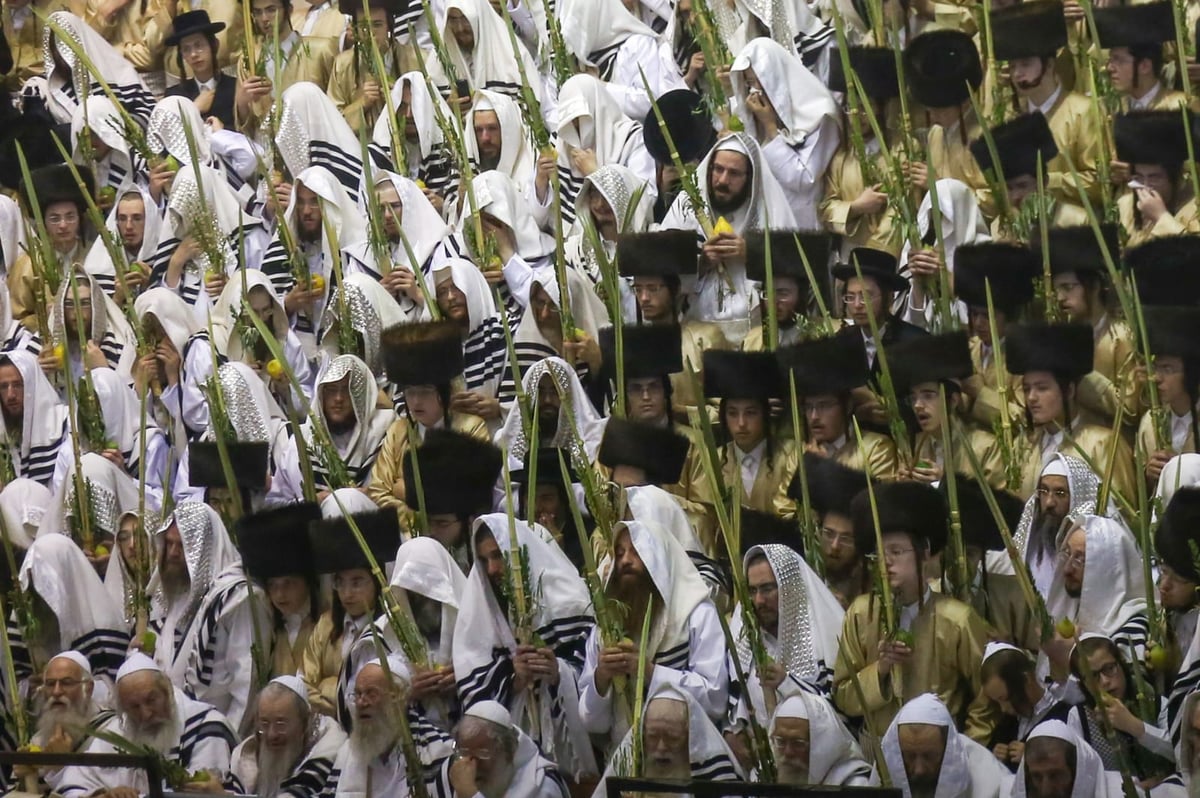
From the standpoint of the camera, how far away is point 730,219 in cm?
1425

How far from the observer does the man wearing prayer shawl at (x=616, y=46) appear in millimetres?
15766

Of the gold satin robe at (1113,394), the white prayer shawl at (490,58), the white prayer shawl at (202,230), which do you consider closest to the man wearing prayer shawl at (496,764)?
the gold satin robe at (1113,394)

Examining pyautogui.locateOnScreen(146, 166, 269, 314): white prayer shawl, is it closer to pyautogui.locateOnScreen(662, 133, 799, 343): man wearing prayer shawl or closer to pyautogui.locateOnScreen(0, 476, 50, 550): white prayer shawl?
pyautogui.locateOnScreen(0, 476, 50, 550): white prayer shawl

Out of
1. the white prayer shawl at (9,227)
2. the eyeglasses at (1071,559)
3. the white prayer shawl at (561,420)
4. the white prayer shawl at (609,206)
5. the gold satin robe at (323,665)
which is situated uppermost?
the white prayer shawl at (9,227)

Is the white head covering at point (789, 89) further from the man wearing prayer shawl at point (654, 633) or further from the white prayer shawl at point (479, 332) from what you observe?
the man wearing prayer shawl at point (654, 633)

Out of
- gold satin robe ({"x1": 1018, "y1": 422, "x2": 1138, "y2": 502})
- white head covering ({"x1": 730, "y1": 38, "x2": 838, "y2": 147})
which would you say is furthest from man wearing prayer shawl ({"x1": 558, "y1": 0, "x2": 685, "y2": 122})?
gold satin robe ({"x1": 1018, "y1": 422, "x2": 1138, "y2": 502})

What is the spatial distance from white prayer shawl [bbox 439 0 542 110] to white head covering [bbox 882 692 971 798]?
6.02 m

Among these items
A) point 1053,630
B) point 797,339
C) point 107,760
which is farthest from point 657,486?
point 107,760

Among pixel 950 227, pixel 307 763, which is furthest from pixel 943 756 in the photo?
pixel 950 227

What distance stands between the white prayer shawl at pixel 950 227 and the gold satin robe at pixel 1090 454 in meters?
1.19

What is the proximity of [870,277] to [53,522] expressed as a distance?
416 cm

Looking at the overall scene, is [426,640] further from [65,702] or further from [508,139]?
[508,139]

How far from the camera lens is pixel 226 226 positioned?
52.2 feet

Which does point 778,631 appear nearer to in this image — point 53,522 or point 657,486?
point 657,486
